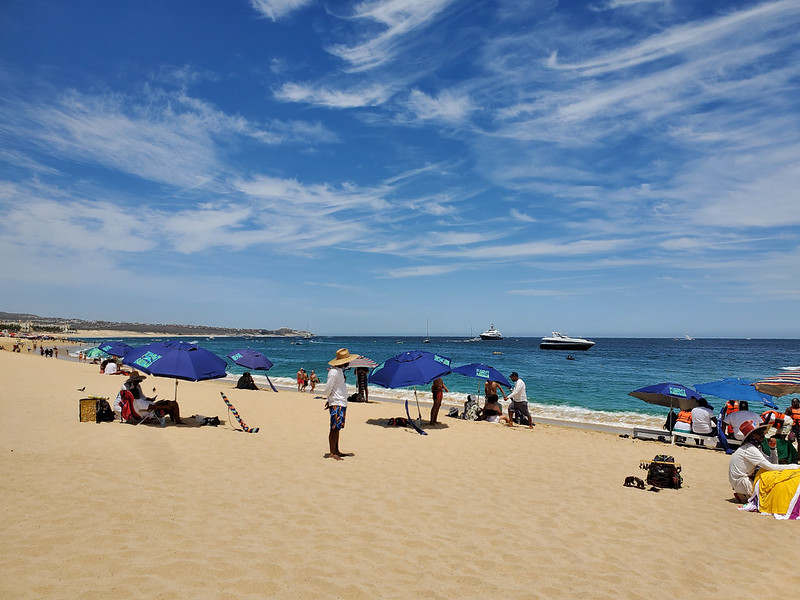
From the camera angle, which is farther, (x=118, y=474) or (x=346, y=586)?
(x=118, y=474)

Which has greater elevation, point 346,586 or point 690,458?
point 346,586

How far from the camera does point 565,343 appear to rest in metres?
96.8

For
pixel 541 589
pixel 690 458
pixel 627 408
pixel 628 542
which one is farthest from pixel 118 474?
pixel 627 408

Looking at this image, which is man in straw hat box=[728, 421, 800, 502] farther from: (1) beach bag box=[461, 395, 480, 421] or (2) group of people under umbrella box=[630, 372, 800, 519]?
(1) beach bag box=[461, 395, 480, 421]

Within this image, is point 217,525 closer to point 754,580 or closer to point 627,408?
point 754,580

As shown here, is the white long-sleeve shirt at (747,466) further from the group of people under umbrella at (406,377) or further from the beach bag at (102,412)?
the beach bag at (102,412)

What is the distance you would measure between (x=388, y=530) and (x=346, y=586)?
1509mm

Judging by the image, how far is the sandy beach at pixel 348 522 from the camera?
174 inches

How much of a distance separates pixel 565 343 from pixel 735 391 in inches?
3477

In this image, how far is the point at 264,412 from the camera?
15.2 metres

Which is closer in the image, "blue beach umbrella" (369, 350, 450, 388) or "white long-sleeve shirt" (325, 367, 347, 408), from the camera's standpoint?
"white long-sleeve shirt" (325, 367, 347, 408)

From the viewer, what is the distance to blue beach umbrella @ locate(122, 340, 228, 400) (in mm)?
10828

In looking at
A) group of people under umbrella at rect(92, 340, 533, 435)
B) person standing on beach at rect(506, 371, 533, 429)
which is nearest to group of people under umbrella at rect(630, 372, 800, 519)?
person standing on beach at rect(506, 371, 533, 429)

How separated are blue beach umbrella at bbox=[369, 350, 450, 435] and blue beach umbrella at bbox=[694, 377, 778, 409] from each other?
706 cm
